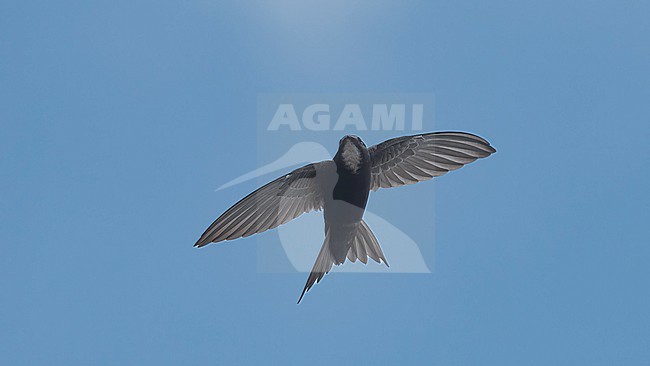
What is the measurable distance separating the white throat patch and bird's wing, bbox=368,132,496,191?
427 mm

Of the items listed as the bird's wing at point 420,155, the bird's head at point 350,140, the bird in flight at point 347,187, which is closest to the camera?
the bird's head at point 350,140

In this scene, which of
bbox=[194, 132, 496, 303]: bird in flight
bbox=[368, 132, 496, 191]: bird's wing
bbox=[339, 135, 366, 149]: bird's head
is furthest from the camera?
bbox=[368, 132, 496, 191]: bird's wing

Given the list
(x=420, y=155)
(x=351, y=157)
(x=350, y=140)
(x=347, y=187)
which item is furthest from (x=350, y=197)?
(x=420, y=155)

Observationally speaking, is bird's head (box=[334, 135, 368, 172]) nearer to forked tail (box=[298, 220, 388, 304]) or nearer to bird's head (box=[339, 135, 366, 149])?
bird's head (box=[339, 135, 366, 149])

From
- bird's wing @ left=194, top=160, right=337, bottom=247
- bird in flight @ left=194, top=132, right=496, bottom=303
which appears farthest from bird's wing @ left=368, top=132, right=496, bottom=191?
bird's wing @ left=194, top=160, right=337, bottom=247

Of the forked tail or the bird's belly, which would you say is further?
the bird's belly

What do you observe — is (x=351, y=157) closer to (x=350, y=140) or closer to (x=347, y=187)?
(x=350, y=140)

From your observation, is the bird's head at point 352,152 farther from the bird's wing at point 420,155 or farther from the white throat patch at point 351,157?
the bird's wing at point 420,155

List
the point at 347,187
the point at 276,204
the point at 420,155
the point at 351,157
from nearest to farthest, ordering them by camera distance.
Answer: the point at 351,157 < the point at 347,187 < the point at 276,204 < the point at 420,155

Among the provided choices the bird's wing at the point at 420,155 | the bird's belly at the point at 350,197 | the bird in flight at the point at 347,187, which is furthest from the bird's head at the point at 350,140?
the bird's wing at the point at 420,155

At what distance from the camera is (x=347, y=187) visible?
14.9 ft

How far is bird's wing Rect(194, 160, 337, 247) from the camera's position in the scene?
4.55 metres

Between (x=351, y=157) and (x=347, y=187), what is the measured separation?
0.82ft

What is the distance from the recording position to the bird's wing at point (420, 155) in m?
4.78
